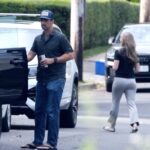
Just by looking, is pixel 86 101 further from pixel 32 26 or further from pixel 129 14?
pixel 129 14

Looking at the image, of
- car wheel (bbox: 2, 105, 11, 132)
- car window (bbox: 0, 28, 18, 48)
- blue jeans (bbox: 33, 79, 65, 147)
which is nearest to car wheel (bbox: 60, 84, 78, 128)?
car wheel (bbox: 2, 105, 11, 132)

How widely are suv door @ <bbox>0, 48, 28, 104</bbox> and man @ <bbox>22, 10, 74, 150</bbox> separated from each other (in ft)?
1.26

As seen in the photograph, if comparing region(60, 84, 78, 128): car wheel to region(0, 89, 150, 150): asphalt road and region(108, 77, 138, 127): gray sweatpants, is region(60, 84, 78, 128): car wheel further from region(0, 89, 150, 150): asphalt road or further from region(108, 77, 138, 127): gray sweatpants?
region(108, 77, 138, 127): gray sweatpants

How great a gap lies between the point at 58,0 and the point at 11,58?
2450 cm

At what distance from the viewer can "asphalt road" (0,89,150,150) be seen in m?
13.3

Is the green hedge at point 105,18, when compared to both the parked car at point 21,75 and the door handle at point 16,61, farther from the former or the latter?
the door handle at point 16,61

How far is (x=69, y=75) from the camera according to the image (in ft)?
50.2

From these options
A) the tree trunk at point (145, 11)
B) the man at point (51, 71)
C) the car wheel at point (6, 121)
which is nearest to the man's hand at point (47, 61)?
the man at point (51, 71)

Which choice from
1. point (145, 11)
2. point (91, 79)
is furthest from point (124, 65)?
point (145, 11)

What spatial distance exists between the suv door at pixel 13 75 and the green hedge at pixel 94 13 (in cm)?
2091

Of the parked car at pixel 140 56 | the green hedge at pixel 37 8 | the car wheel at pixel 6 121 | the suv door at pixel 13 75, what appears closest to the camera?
the suv door at pixel 13 75

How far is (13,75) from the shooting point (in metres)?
11.8

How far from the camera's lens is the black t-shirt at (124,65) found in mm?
14891

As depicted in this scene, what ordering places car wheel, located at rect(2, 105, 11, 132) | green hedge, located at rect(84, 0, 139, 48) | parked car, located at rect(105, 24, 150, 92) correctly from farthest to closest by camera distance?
green hedge, located at rect(84, 0, 139, 48) < parked car, located at rect(105, 24, 150, 92) < car wheel, located at rect(2, 105, 11, 132)
